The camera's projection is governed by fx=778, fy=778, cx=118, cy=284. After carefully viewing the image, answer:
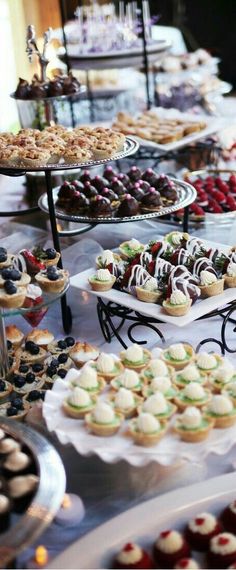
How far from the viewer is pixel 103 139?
281 cm

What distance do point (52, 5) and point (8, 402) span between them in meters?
6.06

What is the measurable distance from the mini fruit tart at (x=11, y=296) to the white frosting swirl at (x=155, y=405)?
1.39 ft

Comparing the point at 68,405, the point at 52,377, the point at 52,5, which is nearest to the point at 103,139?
the point at 52,377

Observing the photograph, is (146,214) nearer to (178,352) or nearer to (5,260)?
(5,260)

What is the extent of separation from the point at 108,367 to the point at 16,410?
0.33m

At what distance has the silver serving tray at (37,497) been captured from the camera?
4.32 ft

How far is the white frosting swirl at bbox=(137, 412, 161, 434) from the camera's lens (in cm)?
161

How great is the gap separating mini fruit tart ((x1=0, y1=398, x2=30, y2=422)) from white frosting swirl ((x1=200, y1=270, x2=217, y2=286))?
25.3 inches

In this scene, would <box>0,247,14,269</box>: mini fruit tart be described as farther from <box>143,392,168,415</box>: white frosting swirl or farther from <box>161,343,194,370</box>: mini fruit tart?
<box>143,392,168,415</box>: white frosting swirl

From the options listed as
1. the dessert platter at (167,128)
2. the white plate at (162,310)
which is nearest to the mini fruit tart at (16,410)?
the white plate at (162,310)

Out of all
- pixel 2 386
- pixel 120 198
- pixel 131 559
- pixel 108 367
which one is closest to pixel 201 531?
pixel 131 559

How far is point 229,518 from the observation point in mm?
1508

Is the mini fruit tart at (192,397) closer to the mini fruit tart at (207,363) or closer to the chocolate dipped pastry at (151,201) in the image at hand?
the mini fruit tart at (207,363)

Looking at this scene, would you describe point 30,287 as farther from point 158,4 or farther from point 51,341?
point 158,4
